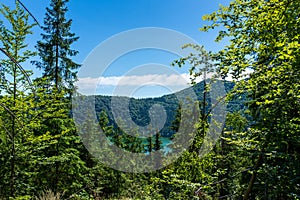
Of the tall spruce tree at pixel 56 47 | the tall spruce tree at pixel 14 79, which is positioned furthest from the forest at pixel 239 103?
the tall spruce tree at pixel 56 47

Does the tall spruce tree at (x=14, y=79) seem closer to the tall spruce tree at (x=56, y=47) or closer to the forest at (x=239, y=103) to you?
the forest at (x=239, y=103)

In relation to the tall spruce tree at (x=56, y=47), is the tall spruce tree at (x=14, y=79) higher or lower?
lower

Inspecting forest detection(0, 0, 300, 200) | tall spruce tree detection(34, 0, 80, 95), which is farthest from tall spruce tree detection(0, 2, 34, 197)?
tall spruce tree detection(34, 0, 80, 95)

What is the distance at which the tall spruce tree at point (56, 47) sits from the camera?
1030 centimetres

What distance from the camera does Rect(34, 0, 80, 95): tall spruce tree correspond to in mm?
10297

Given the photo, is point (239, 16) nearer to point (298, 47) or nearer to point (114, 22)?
point (298, 47)

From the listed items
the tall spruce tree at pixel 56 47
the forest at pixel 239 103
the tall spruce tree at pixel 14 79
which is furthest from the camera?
the tall spruce tree at pixel 56 47

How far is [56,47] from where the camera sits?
1045cm

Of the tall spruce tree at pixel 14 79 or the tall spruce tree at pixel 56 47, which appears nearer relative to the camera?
the tall spruce tree at pixel 14 79

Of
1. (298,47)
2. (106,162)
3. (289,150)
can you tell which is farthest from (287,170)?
(106,162)

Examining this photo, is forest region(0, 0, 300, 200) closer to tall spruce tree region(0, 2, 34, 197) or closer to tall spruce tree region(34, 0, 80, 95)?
tall spruce tree region(0, 2, 34, 197)

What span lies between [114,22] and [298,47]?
46.7ft

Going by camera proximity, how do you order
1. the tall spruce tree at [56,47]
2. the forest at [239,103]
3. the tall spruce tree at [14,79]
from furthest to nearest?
the tall spruce tree at [56,47] → the tall spruce tree at [14,79] → the forest at [239,103]

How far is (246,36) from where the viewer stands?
1.79 m
